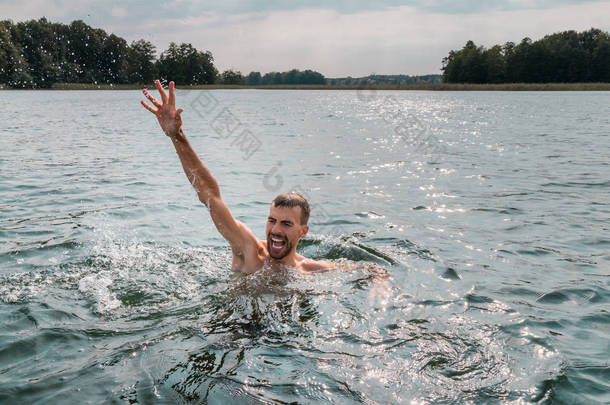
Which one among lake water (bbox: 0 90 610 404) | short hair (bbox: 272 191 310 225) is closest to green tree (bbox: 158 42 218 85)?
lake water (bbox: 0 90 610 404)

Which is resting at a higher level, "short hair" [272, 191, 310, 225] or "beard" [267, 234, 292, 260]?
"short hair" [272, 191, 310, 225]

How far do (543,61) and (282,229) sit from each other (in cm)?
12795

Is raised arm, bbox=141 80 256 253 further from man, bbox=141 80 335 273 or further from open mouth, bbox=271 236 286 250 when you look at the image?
open mouth, bbox=271 236 286 250

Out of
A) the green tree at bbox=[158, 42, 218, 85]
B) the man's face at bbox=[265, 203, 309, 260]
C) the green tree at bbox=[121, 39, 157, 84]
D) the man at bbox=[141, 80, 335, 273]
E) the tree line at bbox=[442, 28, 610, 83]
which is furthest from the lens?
the tree line at bbox=[442, 28, 610, 83]

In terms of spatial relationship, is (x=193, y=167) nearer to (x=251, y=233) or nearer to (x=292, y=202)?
(x=251, y=233)

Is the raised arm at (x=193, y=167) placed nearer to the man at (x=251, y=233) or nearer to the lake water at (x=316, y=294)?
the man at (x=251, y=233)

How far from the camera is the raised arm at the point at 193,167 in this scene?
17.3 feet

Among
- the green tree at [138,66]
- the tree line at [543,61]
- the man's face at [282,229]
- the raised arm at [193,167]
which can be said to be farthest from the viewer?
the tree line at [543,61]

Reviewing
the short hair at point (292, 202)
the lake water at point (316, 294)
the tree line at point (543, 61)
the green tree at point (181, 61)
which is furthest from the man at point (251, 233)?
the tree line at point (543, 61)

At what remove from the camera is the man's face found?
6008mm

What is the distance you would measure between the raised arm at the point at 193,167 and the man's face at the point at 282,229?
34cm

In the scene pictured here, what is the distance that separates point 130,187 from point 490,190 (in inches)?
336

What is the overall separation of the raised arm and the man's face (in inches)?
13.6

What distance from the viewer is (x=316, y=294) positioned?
233 inches
